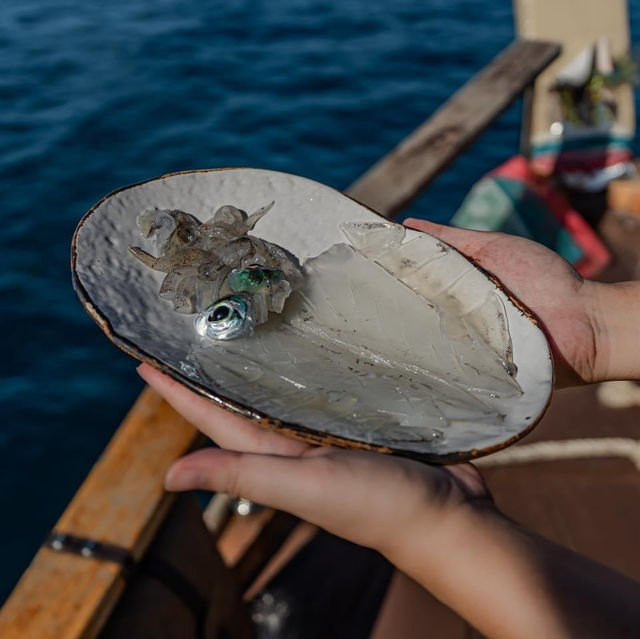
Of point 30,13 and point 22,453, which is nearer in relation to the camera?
point 22,453

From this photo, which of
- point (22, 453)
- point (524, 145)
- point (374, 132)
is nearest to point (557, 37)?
point (524, 145)

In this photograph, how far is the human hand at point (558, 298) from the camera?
1.86 meters

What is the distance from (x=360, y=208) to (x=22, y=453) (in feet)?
11.0

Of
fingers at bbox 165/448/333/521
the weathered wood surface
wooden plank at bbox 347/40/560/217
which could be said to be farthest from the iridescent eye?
wooden plank at bbox 347/40/560/217

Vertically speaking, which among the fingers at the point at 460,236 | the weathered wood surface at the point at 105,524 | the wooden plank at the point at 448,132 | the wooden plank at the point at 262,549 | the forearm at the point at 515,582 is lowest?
the wooden plank at the point at 262,549

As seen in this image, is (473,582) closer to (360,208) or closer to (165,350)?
(165,350)

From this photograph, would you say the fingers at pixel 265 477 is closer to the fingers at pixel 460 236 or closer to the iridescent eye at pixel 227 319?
the iridescent eye at pixel 227 319

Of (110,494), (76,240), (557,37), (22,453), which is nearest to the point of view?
(76,240)

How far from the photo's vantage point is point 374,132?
25.6 feet

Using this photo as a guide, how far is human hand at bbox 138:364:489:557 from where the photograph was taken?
1466mm

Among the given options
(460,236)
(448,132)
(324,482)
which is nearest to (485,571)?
(324,482)

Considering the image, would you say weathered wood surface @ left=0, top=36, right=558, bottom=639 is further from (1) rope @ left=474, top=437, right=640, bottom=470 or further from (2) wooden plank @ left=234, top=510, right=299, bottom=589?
(1) rope @ left=474, top=437, right=640, bottom=470

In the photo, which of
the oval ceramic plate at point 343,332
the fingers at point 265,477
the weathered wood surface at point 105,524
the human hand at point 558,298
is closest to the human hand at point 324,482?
the fingers at point 265,477

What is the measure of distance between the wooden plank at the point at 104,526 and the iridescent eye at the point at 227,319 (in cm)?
54
